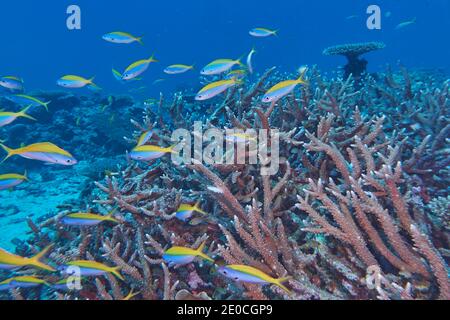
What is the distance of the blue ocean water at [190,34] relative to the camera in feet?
220

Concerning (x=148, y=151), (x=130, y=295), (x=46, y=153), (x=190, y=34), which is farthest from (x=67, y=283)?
(x=190, y=34)

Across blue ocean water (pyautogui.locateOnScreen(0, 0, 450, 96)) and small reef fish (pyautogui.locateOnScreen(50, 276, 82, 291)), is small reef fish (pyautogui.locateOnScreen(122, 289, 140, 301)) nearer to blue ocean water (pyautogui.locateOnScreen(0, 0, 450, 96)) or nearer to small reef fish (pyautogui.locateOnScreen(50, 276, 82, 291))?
small reef fish (pyautogui.locateOnScreen(50, 276, 82, 291))

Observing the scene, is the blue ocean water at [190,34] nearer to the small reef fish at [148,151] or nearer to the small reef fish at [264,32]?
the small reef fish at [264,32]

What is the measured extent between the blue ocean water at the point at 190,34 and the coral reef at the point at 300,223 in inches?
1956

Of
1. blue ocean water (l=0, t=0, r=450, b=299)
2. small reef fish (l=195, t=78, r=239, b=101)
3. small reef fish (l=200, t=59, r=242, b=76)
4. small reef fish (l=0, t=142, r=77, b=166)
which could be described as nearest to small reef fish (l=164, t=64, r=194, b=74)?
blue ocean water (l=0, t=0, r=450, b=299)

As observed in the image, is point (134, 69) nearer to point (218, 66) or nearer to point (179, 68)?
point (179, 68)

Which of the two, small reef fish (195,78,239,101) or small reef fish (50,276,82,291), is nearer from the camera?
small reef fish (50,276,82,291)

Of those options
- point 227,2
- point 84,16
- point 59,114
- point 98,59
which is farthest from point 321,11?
point 59,114

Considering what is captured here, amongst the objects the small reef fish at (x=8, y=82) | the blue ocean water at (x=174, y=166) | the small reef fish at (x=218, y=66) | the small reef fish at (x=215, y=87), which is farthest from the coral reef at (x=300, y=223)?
the small reef fish at (x=8, y=82)

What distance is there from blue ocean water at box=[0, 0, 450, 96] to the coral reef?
49.7m

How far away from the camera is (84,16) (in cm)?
9306

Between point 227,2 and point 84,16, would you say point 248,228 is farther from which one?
point 84,16

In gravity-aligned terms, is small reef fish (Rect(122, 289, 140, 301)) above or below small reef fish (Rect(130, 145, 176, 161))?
below

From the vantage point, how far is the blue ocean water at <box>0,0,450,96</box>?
67.2m
